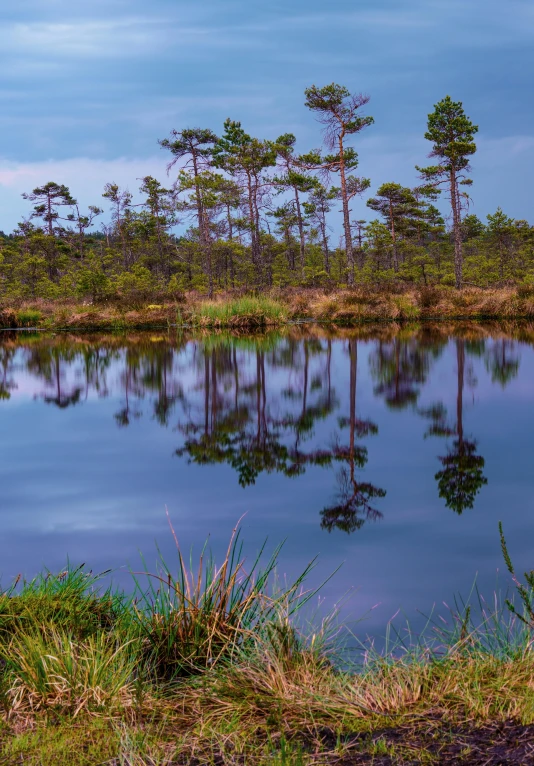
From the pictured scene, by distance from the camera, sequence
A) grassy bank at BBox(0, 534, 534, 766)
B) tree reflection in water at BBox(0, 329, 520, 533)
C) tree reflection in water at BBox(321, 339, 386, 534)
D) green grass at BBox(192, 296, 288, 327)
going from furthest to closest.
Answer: green grass at BBox(192, 296, 288, 327)
tree reflection in water at BBox(0, 329, 520, 533)
tree reflection in water at BBox(321, 339, 386, 534)
grassy bank at BBox(0, 534, 534, 766)

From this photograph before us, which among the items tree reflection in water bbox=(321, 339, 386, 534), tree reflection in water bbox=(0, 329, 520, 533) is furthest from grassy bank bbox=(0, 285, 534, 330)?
tree reflection in water bbox=(321, 339, 386, 534)

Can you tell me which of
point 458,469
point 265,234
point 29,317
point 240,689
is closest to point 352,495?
point 458,469

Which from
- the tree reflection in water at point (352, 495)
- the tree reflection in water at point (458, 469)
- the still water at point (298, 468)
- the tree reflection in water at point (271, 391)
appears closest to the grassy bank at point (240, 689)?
the still water at point (298, 468)

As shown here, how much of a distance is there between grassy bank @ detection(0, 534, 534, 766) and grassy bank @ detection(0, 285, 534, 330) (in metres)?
24.4

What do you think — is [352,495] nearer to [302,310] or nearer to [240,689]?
[240,689]

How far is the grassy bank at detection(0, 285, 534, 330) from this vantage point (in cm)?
2783

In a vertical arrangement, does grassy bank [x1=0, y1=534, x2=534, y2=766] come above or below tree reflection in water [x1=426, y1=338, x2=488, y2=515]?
above

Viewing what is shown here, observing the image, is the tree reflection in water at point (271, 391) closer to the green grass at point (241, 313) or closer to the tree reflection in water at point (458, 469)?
the tree reflection in water at point (458, 469)

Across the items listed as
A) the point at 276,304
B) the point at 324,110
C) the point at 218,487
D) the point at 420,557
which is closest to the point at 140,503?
the point at 218,487

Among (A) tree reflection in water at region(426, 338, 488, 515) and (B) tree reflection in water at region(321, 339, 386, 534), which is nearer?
(B) tree reflection in water at region(321, 339, 386, 534)

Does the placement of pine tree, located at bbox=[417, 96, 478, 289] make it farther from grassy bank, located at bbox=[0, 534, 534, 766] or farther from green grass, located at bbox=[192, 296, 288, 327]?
grassy bank, located at bbox=[0, 534, 534, 766]

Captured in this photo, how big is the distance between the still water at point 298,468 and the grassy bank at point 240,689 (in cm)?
61

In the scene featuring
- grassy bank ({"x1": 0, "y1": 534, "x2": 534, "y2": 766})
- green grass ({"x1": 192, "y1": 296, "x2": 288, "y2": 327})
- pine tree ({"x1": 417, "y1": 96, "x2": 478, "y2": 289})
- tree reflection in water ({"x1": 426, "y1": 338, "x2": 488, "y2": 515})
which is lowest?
tree reflection in water ({"x1": 426, "y1": 338, "x2": 488, "y2": 515})

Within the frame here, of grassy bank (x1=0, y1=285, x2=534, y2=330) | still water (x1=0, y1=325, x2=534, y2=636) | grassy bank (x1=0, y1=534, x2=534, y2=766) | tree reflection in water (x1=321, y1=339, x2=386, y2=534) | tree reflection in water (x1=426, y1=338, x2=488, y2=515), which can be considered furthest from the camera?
grassy bank (x1=0, y1=285, x2=534, y2=330)
